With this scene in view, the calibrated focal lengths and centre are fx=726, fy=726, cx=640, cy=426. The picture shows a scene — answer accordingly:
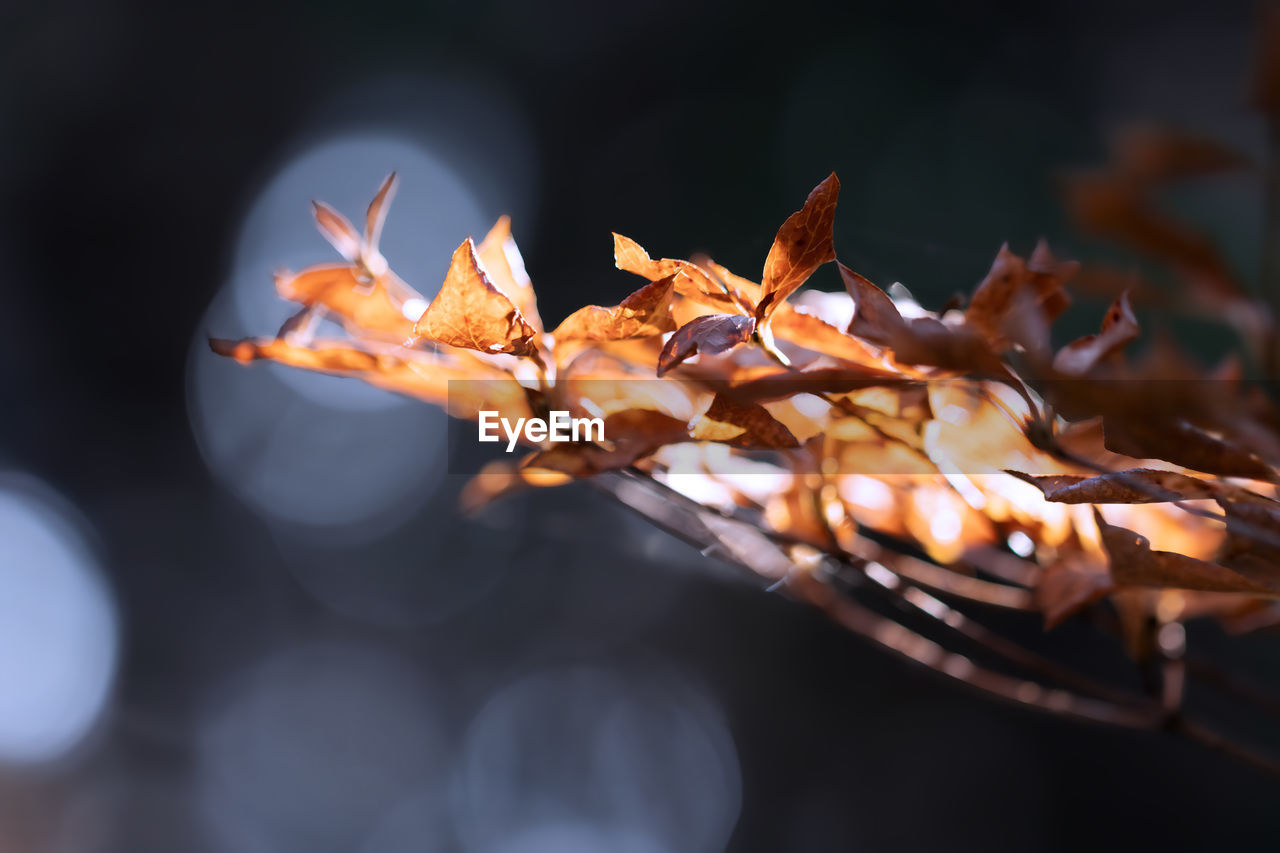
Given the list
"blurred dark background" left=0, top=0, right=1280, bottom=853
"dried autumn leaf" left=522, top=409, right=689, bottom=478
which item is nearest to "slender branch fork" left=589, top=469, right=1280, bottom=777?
"dried autumn leaf" left=522, top=409, right=689, bottom=478

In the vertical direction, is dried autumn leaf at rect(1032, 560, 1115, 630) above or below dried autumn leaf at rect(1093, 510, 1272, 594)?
below

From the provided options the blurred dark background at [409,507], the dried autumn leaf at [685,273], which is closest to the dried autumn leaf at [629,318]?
the dried autumn leaf at [685,273]

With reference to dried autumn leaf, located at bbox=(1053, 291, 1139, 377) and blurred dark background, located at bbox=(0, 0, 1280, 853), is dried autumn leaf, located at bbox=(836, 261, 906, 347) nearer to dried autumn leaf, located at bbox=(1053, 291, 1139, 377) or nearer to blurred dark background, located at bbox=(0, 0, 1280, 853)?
dried autumn leaf, located at bbox=(1053, 291, 1139, 377)

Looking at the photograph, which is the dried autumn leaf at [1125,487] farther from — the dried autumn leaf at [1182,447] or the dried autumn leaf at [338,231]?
the dried autumn leaf at [338,231]

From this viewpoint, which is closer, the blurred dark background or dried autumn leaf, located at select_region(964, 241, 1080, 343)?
dried autumn leaf, located at select_region(964, 241, 1080, 343)

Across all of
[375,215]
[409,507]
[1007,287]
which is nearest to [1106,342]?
[1007,287]

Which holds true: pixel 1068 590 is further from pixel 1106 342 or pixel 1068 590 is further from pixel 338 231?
pixel 338 231
